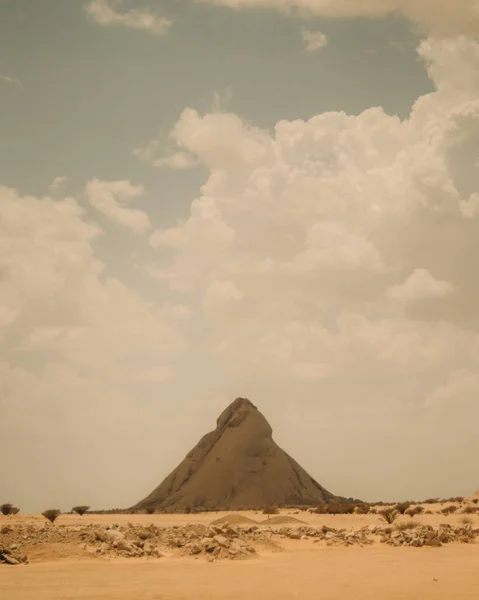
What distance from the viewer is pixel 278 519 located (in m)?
30.9

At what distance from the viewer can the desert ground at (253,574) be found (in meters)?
9.72

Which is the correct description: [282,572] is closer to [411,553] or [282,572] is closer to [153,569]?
[153,569]

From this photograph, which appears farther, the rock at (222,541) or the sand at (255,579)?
the rock at (222,541)

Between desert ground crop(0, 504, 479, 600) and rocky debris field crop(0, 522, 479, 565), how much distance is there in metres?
0.17

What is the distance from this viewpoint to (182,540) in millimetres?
16234

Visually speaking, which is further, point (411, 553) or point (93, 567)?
point (411, 553)

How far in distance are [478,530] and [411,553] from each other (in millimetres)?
7829

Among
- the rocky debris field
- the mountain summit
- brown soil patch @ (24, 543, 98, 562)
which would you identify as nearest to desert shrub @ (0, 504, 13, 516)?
the mountain summit

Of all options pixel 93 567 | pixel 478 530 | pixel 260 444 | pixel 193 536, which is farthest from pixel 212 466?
pixel 93 567

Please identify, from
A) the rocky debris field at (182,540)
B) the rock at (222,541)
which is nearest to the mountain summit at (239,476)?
the rocky debris field at (182,540)

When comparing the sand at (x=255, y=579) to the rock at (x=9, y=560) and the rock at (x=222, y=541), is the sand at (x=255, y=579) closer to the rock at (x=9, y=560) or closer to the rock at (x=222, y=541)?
the rock at (x=9, y=560)

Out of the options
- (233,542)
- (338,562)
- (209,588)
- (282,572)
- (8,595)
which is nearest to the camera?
(8,595)

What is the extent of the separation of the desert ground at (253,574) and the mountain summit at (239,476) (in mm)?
46300

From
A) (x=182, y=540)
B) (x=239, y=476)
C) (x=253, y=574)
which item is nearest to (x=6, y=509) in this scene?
Answer: (x=239, y=476)
